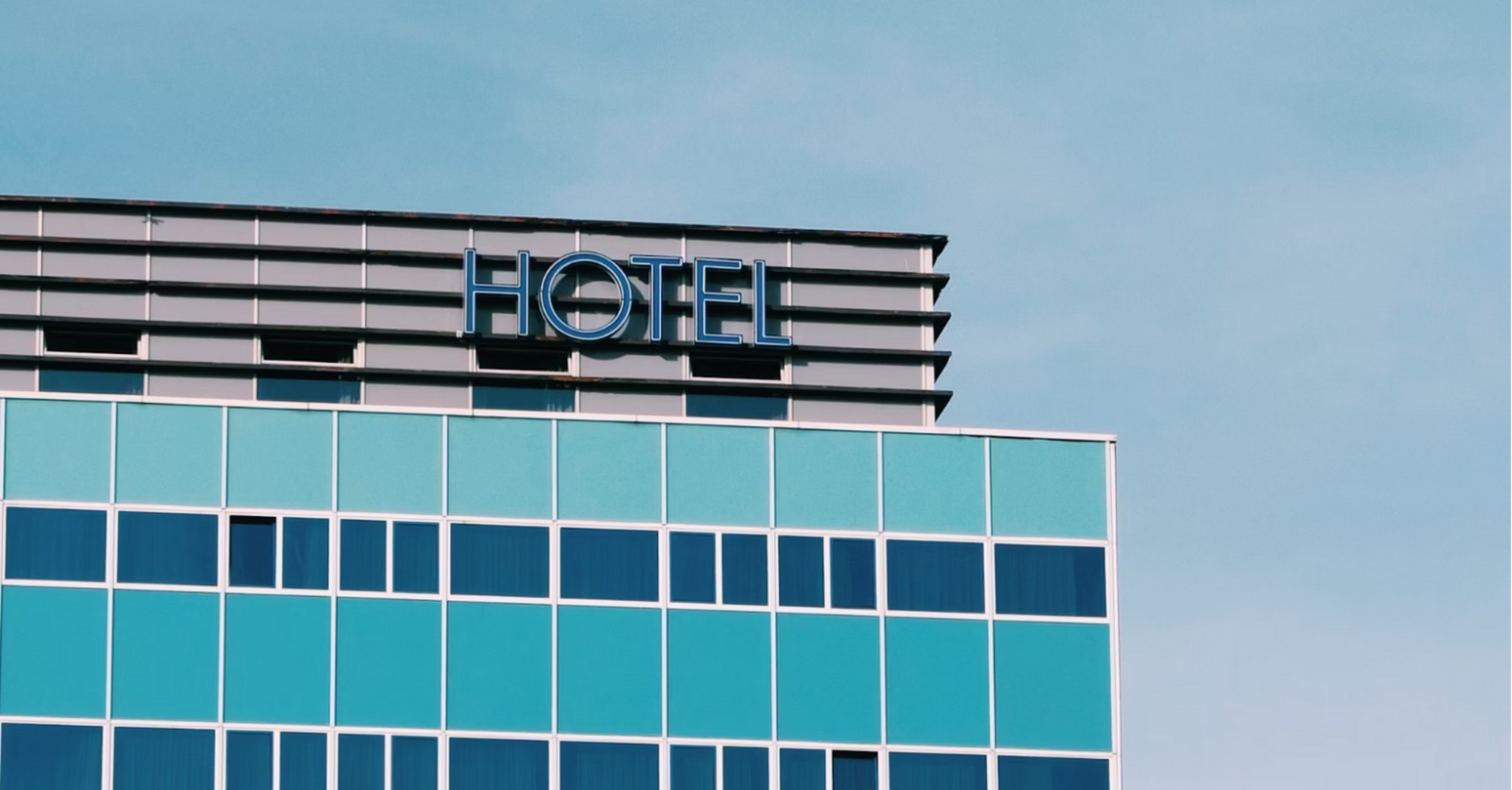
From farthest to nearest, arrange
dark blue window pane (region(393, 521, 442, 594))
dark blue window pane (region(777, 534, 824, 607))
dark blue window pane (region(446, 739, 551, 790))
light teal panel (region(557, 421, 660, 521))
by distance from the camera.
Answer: dark blue window pane (region(777, 534, 824, 607)) → light teal panel (region(557, 421, 660, 521)) → dark blue window pane (region(393, 521, 442, 594)) → dark blue window pane (region(446, 739, 551, 790))

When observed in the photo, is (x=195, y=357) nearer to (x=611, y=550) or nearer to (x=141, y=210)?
(x=141, y=210)

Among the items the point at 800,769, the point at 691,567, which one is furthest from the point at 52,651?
the point at 800,769

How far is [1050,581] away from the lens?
66.4 m

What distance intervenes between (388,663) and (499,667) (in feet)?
7.09

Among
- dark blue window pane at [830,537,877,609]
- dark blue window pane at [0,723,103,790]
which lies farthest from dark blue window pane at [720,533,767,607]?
dark blue window pane at [0,723,103,790]

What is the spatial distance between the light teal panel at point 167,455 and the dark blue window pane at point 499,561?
493 centimetres

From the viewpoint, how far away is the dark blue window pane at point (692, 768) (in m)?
63.6

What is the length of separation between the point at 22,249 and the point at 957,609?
→ 74.2 feet

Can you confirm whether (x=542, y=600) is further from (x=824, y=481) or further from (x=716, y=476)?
(x=824, y=481)

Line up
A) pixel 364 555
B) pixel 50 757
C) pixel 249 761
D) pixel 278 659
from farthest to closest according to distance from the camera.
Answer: pixel 364 555
pixel 278 659
pixel 249 761
pixel 50 757

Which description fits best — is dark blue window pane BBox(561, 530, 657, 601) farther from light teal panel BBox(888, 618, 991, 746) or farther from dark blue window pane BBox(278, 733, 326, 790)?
dark blue window pane BBox(278, 733, 326, 790)

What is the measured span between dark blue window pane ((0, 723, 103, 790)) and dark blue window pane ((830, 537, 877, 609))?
14.9 meters

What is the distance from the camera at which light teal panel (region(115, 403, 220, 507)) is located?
6378 cm

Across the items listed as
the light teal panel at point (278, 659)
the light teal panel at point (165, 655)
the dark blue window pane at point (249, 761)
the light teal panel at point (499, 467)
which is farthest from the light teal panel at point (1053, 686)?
the light teal panel at point (165, 655)
